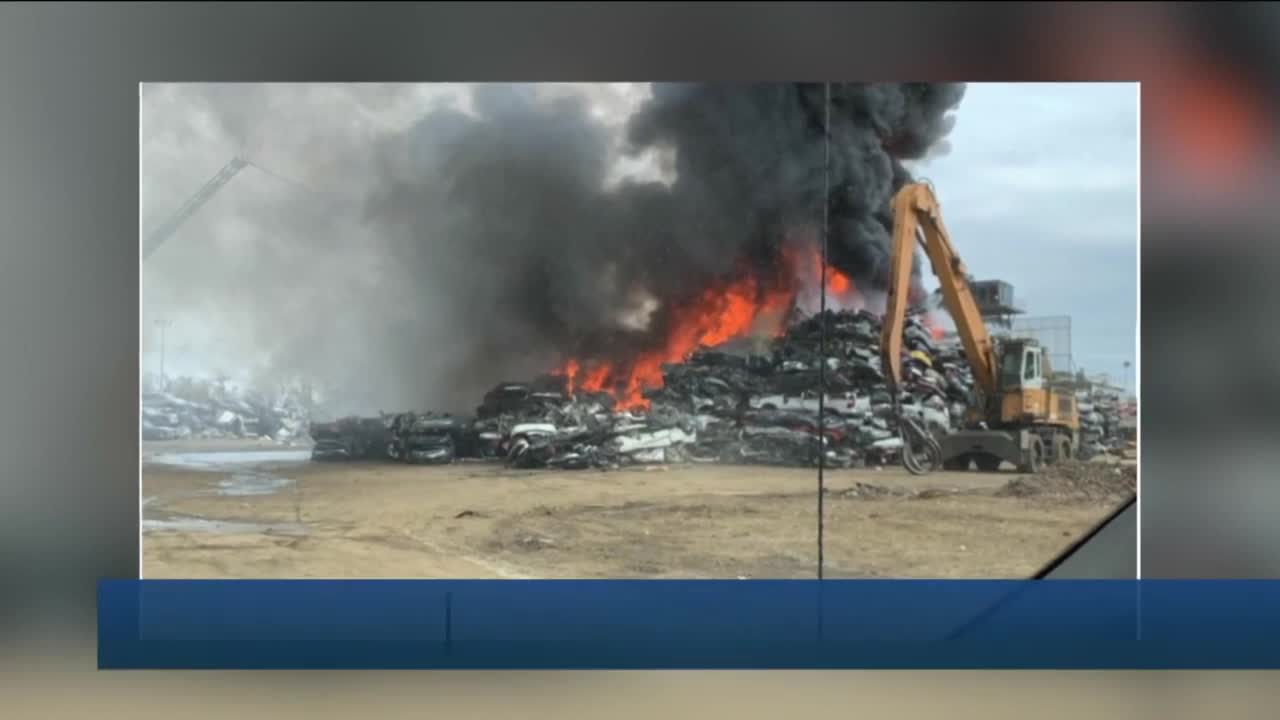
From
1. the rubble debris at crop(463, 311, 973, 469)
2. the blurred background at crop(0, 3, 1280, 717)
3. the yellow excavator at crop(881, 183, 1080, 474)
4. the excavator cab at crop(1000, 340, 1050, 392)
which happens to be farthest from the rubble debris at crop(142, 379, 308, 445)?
the excavator cab at crop(1000, 340, 1050, 392)

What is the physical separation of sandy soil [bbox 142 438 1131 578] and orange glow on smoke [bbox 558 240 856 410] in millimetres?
438

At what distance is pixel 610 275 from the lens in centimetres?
517

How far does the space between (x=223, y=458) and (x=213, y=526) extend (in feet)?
Result: 0.92

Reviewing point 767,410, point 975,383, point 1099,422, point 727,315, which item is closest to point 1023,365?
point 975,383

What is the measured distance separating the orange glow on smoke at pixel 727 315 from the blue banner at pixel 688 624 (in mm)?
869

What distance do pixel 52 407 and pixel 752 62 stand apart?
124 inches

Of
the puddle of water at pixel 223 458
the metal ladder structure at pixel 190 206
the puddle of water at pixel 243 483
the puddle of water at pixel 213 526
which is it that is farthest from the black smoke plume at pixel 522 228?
the puddle of water at pixel 213 526

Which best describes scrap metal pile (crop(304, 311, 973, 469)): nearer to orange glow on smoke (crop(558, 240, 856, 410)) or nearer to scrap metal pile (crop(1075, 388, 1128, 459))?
orange glow on smoke (crop(558, 240, 856, 410))

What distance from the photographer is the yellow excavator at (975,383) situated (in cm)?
518

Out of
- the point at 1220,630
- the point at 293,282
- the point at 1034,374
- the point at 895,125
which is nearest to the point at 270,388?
the point at 293,282

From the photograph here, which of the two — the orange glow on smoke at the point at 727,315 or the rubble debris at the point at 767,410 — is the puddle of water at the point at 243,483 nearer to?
the rubble debris at the point at 767,410

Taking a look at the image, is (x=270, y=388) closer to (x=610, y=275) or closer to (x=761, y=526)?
(x=610, y=275)

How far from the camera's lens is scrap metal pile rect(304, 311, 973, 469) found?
204 inches

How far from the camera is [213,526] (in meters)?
5.22
